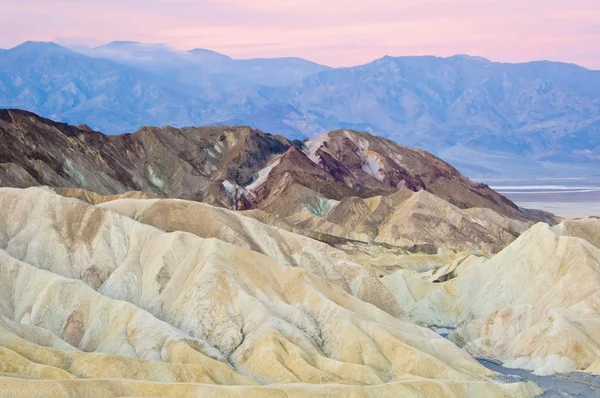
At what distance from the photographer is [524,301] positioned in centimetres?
13562

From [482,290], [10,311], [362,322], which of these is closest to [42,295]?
[10,311]

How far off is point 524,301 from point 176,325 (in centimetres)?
5229

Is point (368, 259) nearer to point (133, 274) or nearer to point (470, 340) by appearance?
point (470, 340)

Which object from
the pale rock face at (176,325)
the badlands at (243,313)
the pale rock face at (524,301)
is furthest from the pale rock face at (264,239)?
the pale rock face at (176,325)

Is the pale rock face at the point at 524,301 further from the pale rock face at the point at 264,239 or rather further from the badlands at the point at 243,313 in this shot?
the pale rock face at the point at 264,239

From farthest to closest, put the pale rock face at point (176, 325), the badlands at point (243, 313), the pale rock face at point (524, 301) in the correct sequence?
the pale rock face at point (524, 301)
the badlands at point (243, 313)
the pale rock face at point (176, 325)

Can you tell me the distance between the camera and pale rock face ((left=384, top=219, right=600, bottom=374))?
115 metres

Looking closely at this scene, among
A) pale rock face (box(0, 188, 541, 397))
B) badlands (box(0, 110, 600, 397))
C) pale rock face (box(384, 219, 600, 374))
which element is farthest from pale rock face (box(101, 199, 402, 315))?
pale rock face (box(0, 188, 541, 397))

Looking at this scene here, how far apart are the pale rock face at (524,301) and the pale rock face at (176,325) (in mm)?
12252

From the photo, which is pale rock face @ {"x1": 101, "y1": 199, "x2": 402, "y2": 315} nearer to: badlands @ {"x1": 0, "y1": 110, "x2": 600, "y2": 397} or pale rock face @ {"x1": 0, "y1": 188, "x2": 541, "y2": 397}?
badlands @ {"x1": 0, "y1": 110, "x2": 600, "y2": 397}

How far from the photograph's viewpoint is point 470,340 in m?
128

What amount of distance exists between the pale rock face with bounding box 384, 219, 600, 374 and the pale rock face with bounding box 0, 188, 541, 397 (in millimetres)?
12252

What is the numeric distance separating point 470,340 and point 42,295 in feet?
182

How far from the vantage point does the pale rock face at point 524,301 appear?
4513 inches
